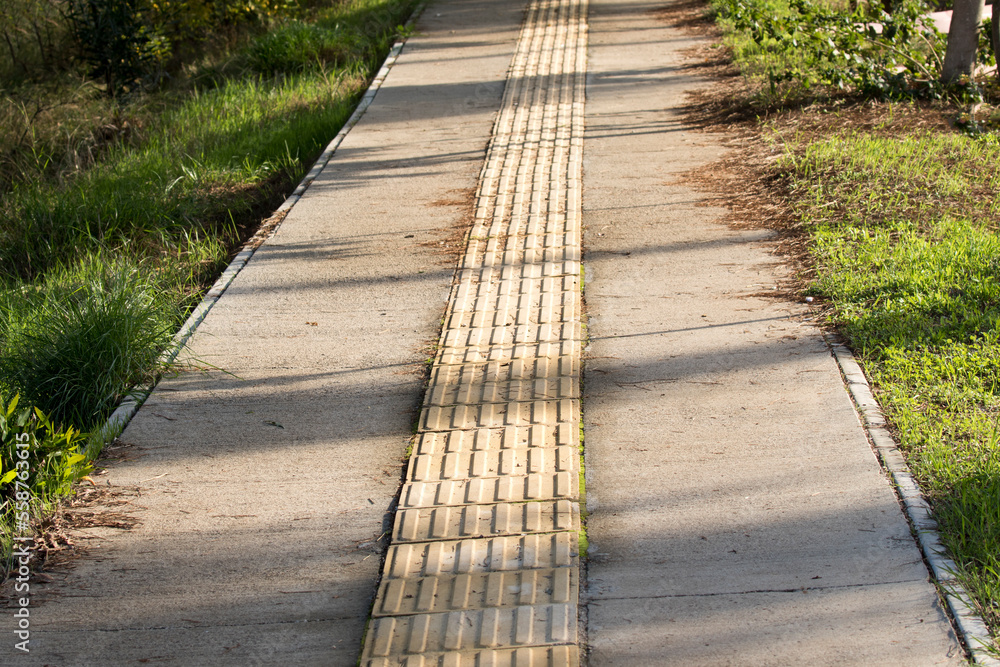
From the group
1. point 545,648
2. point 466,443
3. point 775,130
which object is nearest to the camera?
point 545,648

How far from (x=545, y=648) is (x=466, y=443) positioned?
4.11 feet

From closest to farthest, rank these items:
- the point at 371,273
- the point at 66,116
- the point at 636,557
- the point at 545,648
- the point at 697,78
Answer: the point at 545,648 → the point at 636,557 → the point at 371,273 → the point at 697,78 → the point at 66,116

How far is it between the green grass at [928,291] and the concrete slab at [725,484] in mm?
204

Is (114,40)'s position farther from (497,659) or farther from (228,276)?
(497,659)

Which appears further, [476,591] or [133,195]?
[133,195]

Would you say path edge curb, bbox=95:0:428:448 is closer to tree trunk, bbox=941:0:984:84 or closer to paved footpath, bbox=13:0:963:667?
paved footpath, bbox=13:0:963:667

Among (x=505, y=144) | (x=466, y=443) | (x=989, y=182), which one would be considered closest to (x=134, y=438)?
(x=466, y=443)

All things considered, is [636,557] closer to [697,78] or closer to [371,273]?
[371,273]

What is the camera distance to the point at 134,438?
420 cm

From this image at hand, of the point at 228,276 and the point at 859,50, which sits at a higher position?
the point at 859,50

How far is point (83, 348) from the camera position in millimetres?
4512

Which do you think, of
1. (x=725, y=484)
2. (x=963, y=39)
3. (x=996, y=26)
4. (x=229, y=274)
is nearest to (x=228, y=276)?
(x=229, y=274)

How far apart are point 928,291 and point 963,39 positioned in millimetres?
4363

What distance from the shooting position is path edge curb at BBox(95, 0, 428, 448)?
432cm
